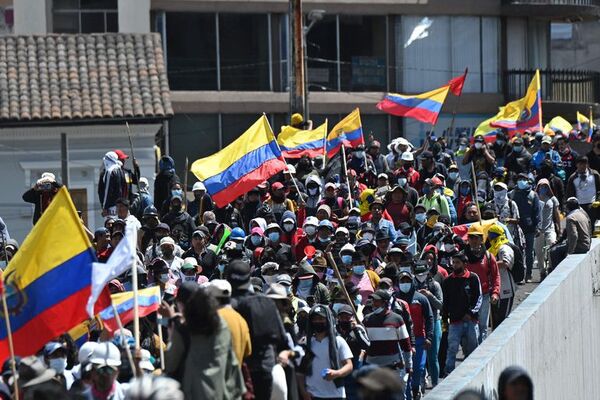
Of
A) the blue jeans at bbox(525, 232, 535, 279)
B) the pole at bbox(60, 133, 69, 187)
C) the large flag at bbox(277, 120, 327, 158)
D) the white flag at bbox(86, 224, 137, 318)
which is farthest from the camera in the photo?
the pole at bbox(60, 133, 69, 187)

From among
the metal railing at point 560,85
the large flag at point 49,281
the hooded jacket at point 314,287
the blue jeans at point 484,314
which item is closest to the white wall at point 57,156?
the blue jeans at point 484,314

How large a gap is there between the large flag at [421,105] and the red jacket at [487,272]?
9.76 meters

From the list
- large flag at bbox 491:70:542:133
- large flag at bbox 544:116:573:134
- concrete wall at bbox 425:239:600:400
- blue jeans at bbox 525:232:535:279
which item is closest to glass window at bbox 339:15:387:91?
large flag at bbox 544:116:573:134

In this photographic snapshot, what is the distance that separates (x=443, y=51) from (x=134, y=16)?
8478 mm

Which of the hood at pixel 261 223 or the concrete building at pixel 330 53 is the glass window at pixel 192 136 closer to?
the concrete building at pixel 330 53

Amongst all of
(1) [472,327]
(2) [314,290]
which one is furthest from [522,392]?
(1) [472,327]

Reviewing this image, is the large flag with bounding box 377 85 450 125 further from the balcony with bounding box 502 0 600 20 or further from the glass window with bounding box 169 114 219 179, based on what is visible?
the balcony with bounding box 502 0 600 20

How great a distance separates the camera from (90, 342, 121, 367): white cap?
11608mm

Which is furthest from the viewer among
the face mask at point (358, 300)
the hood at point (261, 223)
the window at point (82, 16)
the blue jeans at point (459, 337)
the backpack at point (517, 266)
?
the window at point (82, 16)

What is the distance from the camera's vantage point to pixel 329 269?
18000mm

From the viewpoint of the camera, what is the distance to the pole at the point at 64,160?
94.1ft

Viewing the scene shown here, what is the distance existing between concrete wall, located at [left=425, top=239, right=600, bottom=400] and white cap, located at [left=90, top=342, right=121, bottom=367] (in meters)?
2.15

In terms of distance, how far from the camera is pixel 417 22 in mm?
43906

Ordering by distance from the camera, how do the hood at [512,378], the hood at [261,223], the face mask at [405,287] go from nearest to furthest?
1. the hood at [512,378]
2. the face mask at [405,287]
3. the hood at [261,223]
